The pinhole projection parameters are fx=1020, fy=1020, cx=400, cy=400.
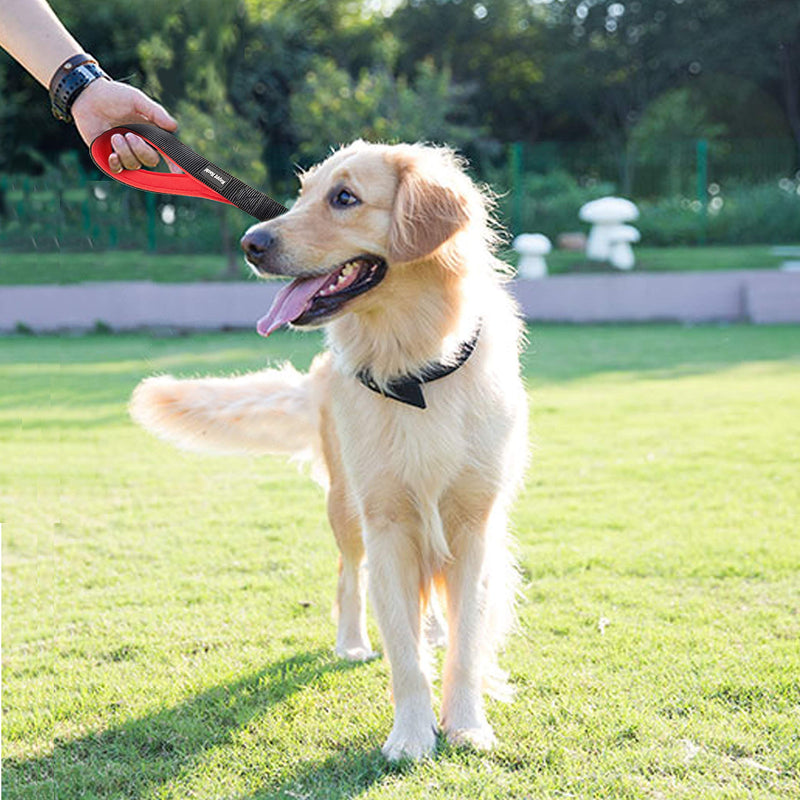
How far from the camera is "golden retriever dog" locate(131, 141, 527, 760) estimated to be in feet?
10.6

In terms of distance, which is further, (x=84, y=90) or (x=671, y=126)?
(x=671, y=126)

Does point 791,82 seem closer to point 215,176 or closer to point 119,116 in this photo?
point 215,176

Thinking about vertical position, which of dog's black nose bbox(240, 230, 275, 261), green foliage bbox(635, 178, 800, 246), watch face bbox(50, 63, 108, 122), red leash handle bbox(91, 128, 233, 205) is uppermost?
green foliage bbox(635, 178, 800, 246)

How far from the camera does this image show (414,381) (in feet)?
11.0

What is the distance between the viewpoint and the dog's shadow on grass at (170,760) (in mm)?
2930

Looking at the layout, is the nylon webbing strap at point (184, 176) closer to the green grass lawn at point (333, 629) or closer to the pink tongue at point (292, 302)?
the pink tongue at point (292, 302)

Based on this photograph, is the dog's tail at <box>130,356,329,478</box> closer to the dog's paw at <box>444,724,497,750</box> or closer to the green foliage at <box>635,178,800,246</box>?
the dog's paw at <box>444,724,497,750</box>

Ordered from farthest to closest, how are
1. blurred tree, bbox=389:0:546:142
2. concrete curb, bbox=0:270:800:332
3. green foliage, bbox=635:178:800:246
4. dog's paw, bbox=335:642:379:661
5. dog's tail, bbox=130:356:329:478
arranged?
blurred tree, bbox=389:0:546:142, green foliage, bbox=635:178:800:246, concrete curb, bbox=0:270:800:332, dog's tail, bbox=130:356:329:478, dog's paw, bbox=335:642:379:661

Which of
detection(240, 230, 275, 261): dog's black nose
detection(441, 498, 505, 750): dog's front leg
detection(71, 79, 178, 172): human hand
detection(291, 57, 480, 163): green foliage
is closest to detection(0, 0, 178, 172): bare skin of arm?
detection(71, 79, 178, 172): human hand

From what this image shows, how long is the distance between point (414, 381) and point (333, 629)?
1415 millimetres

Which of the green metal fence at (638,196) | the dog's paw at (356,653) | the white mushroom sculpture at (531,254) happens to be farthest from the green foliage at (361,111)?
the dog's paw at (356,653)

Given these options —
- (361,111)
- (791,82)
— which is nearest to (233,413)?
(361,111)

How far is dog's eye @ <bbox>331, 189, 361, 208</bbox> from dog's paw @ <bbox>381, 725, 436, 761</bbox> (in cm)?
167

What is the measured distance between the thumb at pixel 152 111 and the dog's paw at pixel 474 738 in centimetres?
214
